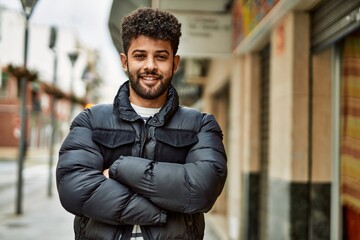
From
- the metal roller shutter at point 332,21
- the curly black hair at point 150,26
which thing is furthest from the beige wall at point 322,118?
the curly black hair at point 150,26

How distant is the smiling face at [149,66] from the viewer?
2193 mm

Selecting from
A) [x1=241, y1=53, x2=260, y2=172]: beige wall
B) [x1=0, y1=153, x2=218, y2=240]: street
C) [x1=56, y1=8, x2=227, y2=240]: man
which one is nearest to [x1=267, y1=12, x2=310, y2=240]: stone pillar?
[x1=241, y1=53, x2=260, y2=172]: beige wall

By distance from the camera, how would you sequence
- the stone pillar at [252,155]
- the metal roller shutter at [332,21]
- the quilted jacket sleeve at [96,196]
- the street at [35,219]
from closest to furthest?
the quilted jacket sleeve at [96,196] → the metal roller shutter at [332,21] → the stone pillar at [252,155] → the street at [35,219]

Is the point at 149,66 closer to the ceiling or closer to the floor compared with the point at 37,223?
closer to the ceiling

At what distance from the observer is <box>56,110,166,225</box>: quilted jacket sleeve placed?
2045 millimetres

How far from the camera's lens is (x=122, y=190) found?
2066 millimetres

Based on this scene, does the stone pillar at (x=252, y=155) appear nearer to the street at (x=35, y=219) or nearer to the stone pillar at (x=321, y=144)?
the street at (x=35, y=219)

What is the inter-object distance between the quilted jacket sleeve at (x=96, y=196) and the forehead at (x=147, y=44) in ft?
1.77

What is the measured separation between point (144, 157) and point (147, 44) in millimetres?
526

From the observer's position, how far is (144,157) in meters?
2.25

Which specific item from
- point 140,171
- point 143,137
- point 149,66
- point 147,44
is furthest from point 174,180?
point 147,44

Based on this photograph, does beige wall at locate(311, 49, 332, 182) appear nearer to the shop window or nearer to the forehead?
the forehead

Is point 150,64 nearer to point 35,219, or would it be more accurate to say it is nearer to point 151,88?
point 151,88

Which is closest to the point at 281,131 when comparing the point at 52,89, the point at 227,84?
the point at 227,84
